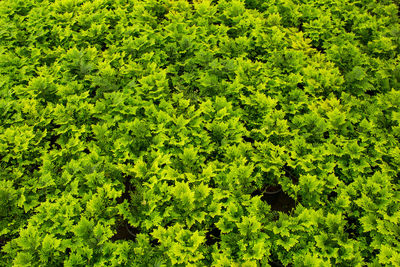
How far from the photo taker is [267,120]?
21.5 ft

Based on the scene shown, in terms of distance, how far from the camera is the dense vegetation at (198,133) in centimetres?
501

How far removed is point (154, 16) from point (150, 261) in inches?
278

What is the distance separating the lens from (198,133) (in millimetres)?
6473

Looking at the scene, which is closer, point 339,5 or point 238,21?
point 238,21

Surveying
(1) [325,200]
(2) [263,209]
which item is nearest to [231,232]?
(2) [263,209]

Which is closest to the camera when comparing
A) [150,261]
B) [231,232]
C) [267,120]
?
[150,261]

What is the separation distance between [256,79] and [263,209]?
10.9 feet

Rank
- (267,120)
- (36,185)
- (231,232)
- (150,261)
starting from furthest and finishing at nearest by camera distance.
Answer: (267,120)
(36,185)
(231,232)
(150,261)

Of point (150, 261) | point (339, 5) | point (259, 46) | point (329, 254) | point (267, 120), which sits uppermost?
point (339, 5)

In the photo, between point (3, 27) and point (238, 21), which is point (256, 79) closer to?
point (238, 21)

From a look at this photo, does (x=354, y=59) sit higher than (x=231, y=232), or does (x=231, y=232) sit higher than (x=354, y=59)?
(x=354, y=59)

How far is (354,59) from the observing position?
7.83 m

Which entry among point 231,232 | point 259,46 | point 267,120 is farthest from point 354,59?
point 231,232

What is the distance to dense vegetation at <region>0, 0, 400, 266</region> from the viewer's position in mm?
5012
